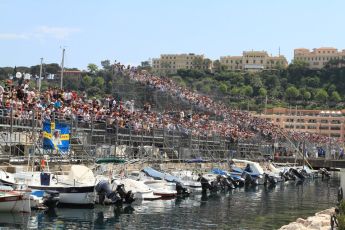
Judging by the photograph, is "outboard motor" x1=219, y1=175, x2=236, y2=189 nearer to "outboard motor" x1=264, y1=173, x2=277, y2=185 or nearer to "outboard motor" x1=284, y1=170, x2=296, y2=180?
"outboard motor" x1=264, y1=173, x2=277, y2=185

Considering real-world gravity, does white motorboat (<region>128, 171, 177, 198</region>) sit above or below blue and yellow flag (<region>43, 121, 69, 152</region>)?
below

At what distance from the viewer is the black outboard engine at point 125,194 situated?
131 feet

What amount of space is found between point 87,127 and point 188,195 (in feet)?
29.9

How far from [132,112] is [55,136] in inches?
685

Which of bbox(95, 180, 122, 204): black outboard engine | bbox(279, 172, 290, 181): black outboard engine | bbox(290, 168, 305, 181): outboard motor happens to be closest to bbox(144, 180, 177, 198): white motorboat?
bbox(95, 180, 122, 204): black outboard engine

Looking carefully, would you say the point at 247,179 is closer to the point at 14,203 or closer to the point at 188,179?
the point at 188,179

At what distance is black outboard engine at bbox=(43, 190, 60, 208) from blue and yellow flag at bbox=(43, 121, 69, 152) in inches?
219

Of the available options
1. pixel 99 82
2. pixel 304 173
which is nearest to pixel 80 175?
pixel 304 173

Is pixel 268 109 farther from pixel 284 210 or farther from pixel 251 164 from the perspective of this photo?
pixel 284 210

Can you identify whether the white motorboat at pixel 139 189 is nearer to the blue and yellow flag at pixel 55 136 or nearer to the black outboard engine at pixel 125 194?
the black outboard engine at pixel 125 194

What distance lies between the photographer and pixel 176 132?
203 ft

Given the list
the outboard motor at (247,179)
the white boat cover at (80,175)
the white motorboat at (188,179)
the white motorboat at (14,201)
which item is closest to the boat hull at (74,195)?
the white boat cover at (80,175)

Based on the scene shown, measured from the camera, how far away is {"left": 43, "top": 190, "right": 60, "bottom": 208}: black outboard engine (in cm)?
3525

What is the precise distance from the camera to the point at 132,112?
58.3 meters
